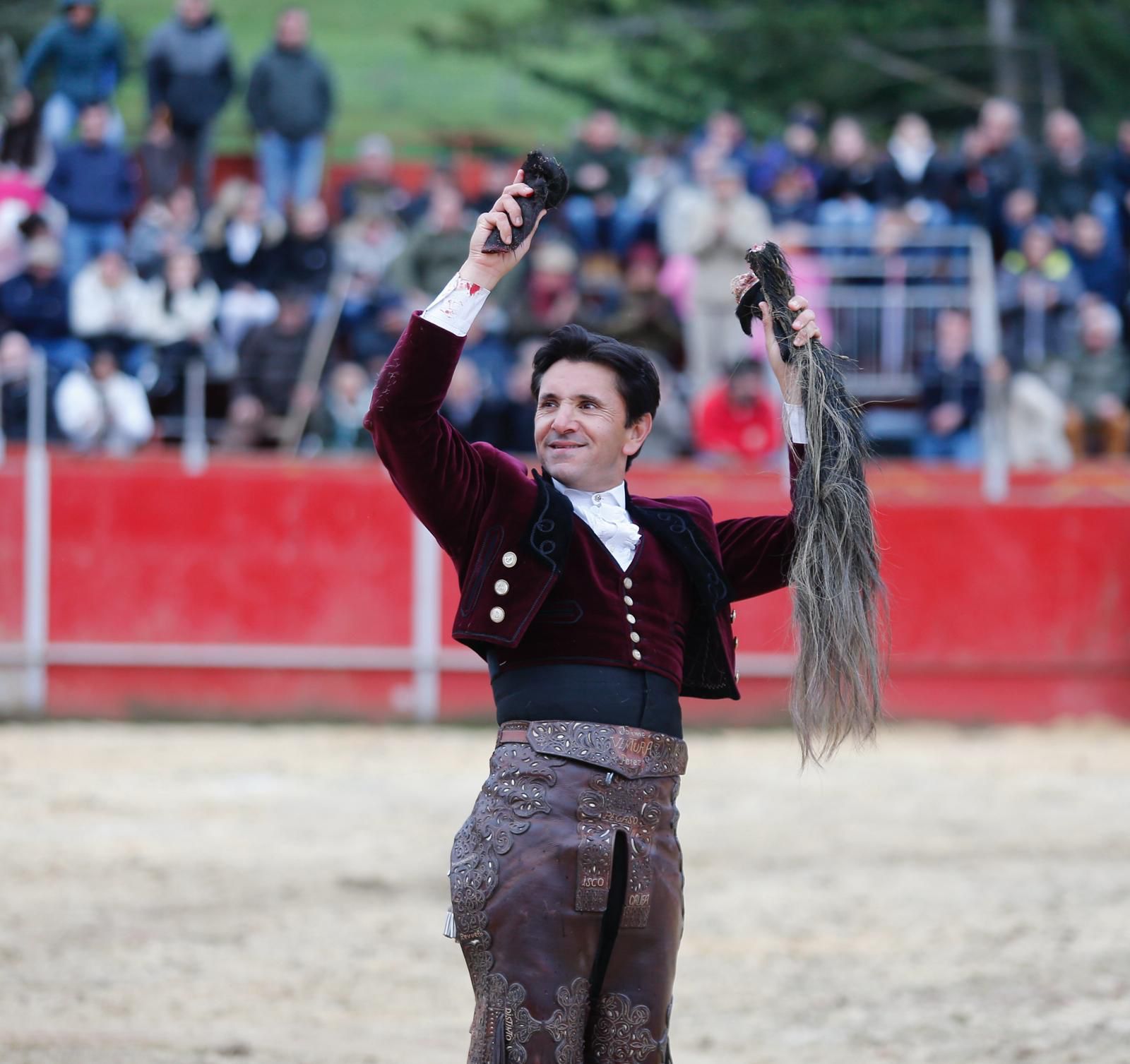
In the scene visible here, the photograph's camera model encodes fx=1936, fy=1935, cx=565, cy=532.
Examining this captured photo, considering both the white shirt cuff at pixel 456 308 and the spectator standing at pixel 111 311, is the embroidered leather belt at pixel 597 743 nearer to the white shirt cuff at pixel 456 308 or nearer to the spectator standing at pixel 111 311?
the white shirt cuff at pixel 456 308

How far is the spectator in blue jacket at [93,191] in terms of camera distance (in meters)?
12.8

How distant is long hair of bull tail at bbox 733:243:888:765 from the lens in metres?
3.59

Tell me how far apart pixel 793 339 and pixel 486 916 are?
1.22 metres

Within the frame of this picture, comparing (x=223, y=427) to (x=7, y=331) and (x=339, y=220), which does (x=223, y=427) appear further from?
(x=339, y=220)

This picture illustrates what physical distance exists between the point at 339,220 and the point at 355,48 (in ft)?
68.9

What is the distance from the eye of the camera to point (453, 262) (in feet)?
41.8

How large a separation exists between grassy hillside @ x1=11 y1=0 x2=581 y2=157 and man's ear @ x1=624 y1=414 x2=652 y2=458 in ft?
67.2

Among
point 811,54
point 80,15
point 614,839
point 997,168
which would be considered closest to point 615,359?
point 614,839

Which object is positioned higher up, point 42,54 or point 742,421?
point 42,54

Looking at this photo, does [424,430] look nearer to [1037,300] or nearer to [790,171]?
[1037,300]

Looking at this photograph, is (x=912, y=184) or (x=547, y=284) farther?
(x=912, y=184)

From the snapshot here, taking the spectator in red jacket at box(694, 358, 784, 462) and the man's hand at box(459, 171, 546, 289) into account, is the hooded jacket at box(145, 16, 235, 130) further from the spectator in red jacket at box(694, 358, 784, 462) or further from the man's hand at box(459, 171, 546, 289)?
the man's hand at box(459, 171, 546, 289)

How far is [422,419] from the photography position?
3.30 m

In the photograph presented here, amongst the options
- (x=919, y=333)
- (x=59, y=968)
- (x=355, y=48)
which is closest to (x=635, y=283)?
(x=919, y=333)
